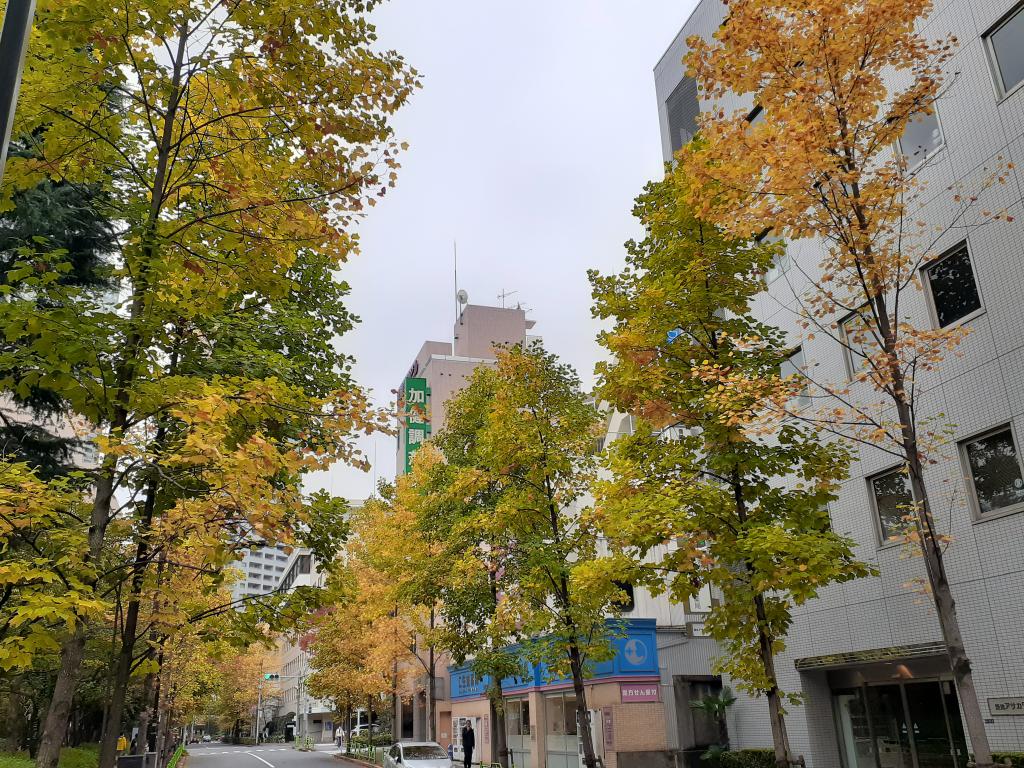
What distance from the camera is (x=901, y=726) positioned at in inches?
582

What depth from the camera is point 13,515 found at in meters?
6.05

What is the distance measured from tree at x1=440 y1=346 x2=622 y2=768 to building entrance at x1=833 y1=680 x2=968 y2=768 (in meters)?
5.22

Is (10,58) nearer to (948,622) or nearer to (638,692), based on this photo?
(948,622)

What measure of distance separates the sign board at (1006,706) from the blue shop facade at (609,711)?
363 inches

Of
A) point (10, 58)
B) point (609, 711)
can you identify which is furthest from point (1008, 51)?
point (609, 711)

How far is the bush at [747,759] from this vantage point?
56.4ft

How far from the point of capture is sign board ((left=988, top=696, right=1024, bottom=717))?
11.5 metres

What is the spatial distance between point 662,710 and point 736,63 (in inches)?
766

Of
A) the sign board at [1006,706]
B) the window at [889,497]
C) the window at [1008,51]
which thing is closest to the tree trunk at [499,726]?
the window at [889,497]

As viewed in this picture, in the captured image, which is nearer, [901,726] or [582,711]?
[901,726]

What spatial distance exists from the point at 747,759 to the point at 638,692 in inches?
231

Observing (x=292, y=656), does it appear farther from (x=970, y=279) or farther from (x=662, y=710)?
(x=970, y=279)

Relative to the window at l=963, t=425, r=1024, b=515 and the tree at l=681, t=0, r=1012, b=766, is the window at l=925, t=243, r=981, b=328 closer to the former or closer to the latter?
the window at l=963, t=425, r=1024, b=515

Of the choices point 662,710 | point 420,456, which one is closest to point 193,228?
point 662,710
